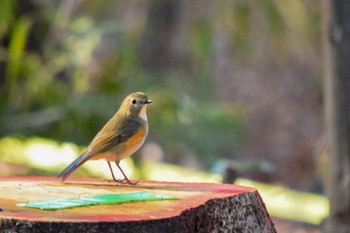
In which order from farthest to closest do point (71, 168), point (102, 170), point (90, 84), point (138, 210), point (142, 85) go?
point (90, 84) < point (142, 85) < point (102, 170) < point (71, 168) < point (138, 210)

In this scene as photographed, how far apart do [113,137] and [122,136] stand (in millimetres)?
37

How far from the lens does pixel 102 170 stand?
850 centimetres

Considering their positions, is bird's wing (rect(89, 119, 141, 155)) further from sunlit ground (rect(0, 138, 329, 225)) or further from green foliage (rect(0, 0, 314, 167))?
green foliage (rect(0, 0, 314, 167))

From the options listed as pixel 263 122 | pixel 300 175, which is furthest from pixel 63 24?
pixel 263 122

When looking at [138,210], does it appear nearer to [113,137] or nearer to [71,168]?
[71,168]

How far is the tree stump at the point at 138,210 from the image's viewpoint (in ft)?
11.3

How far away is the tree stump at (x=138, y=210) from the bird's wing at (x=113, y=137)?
0.49ft

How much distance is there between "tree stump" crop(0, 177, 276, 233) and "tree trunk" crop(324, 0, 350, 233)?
2005mm

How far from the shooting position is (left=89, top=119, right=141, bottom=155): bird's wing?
14.1 ft

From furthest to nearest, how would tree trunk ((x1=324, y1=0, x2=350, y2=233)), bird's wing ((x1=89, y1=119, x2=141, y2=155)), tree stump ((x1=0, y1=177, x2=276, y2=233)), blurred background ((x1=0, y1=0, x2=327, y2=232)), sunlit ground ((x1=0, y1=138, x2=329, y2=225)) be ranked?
blurred background ((x1=0, y1=0, x2=327, y2=232)) < sunlit ground ((x1=0, y1=138, x2=329, y2=225)) < tree trunk ((x1=324, y1=0, x2=350, y2=233)) < bird's wing ((x1=89, y1=119, x2=141, y2=155)) < tree stump ((x1=0, y1=177, x2=276, y2=233))

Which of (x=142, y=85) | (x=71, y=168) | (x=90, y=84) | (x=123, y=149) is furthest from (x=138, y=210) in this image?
(x=90, y=84)

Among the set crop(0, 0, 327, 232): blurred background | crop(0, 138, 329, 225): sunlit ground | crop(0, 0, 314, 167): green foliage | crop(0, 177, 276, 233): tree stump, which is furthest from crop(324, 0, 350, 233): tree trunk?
crop(0, 0, 314, 167): green foliage

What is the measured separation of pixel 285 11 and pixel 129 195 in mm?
8131

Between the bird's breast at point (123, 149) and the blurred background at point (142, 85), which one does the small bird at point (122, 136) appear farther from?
the blurred background at point (142, 85)
